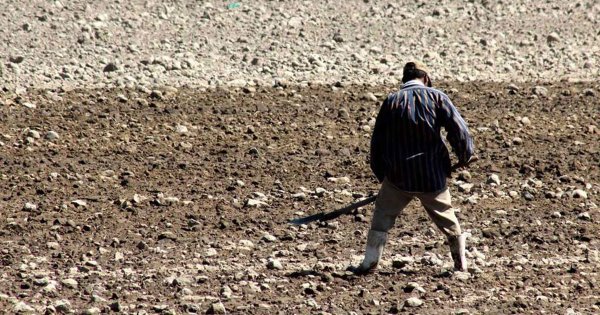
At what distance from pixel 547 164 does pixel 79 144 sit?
4416 mm

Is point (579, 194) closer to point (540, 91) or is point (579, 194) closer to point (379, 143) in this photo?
point (379, 143)

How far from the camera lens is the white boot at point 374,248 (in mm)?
8844

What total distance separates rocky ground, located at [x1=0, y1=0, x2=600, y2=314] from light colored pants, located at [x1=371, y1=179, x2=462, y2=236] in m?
0.36

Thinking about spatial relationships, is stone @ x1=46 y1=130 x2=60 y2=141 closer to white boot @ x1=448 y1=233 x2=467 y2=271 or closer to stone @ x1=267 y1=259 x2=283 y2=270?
stone @ x1=267 y1=259 x2=283 y2=270

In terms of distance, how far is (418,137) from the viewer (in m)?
8.55

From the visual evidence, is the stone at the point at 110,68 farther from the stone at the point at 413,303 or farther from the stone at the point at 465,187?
the stone at the point at 413,303

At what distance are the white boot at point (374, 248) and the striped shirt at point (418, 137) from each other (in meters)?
0.40

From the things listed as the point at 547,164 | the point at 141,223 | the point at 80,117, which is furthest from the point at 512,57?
the point at 141,223

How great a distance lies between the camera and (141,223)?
33.2 ft

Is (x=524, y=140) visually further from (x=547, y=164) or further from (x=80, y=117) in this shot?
(x=80, y=117)

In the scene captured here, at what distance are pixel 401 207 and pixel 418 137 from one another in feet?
1.83

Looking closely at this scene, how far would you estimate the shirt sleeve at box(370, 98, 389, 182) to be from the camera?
860 centimetres

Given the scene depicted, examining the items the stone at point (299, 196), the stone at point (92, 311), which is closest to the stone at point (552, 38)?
the stone at point (299, 196)

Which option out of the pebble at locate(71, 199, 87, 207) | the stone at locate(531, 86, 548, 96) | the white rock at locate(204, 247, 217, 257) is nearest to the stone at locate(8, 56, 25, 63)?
the pebble at locate(71, 199, 87, 207)
